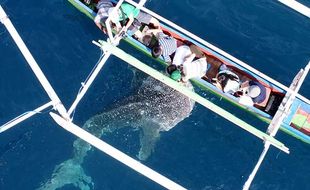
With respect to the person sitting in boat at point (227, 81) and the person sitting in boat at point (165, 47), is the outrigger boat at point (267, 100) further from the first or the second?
the person sitting in boat at point (165, 47)

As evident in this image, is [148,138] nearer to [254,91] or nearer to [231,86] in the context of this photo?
[231,86]

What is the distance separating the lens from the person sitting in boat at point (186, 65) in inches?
700

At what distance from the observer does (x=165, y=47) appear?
18.2 metres

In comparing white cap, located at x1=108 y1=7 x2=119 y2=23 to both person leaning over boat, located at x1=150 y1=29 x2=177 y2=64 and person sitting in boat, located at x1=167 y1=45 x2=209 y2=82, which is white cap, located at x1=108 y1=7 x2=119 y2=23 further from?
person sitting in boat, located at x1=167 y1=45 x2=209 y2=82

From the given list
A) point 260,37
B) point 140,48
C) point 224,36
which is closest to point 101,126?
point 140,48

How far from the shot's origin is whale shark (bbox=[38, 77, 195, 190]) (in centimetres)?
1845

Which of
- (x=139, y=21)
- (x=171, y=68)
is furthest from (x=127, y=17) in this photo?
(x=171, y=68)

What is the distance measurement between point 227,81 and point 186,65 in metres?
1.68

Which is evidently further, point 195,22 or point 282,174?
point 195,22

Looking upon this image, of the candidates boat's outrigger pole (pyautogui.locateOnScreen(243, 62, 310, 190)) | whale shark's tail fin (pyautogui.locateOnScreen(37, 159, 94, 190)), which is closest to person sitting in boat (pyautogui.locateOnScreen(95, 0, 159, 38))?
whale shark's tail fin (pyautogui.locateOnScreen(37, 159, 94, 190))

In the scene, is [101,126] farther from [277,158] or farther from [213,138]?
[277,158]

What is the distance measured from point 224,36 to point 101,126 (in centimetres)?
624

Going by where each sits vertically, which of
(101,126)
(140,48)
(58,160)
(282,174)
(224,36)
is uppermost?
(224,36)

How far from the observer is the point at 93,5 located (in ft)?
63.1
